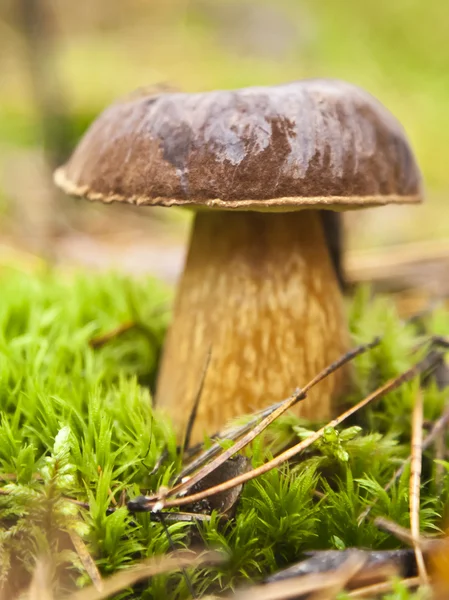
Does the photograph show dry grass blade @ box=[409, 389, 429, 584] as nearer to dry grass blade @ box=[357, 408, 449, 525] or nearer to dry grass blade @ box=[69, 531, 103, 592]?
dry grass blade @ box=[357, 408, 449, 525]

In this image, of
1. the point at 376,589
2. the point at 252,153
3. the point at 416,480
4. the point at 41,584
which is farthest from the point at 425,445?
the point at 41,584

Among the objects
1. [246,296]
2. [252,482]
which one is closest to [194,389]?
[246,296]

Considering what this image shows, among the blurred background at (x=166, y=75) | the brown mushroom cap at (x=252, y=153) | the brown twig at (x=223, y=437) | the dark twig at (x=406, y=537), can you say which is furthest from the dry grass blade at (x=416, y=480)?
the blurred background at (x=166, y=75)

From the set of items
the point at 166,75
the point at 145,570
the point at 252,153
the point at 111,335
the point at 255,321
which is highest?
the point at 166,75

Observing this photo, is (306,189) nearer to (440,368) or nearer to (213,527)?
(213,527)

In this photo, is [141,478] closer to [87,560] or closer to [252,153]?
[87,560]
